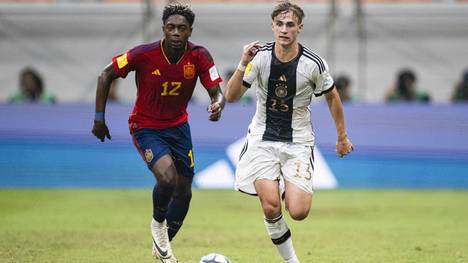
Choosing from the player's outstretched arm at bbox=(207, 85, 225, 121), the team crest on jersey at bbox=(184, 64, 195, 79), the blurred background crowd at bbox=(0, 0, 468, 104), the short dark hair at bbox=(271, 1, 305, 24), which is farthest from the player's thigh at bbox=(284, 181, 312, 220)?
the blurred background crowd at bbox=(0, 0, 468, 104)

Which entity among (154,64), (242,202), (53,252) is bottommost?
(242,202)

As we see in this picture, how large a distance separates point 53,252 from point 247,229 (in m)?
3.43

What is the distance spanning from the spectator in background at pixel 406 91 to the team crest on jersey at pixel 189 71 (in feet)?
30.7

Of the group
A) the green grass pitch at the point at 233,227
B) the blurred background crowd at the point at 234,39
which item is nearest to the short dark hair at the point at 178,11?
the green grass pitch at the point at 233,227

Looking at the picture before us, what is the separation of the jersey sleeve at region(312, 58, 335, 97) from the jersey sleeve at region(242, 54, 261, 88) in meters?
0.55

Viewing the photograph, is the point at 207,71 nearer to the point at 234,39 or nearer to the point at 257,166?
the point at 257,166

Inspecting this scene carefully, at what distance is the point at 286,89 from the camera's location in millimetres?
9789

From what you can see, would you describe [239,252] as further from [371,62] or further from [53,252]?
[371,62]

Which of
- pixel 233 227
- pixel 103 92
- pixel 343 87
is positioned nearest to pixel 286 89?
pixel 103 92

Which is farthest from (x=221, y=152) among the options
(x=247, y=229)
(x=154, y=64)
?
(x=154, y=64)

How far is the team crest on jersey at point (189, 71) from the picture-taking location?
10.2 metres

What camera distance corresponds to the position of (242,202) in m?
17.3

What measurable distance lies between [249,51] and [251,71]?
32cm

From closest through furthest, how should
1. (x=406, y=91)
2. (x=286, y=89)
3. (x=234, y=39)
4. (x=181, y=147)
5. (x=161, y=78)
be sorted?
(x=286, y=89), (x=161, y=78), (x=181, y=147), (x=406, y=91), (x=234, y=39)
